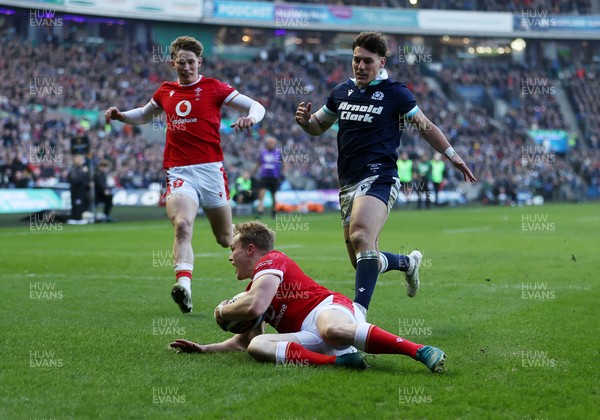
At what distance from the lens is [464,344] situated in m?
6.50

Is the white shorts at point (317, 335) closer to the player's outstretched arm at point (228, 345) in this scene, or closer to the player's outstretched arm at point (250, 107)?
the player's outstretched arm at point (228, 345)

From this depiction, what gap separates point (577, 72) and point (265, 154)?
143 feet

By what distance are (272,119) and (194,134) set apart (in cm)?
3720

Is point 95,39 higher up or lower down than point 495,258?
higher up

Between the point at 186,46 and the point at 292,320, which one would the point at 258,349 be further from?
the point at 186,46

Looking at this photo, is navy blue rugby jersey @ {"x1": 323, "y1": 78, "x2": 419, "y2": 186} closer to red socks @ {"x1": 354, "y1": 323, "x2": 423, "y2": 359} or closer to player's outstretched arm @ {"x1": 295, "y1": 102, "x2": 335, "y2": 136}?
player's outstretched arm @ {"x1": 295, "y1": 102, "x2": 335, "y2": 136}

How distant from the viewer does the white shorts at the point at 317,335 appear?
5781mm

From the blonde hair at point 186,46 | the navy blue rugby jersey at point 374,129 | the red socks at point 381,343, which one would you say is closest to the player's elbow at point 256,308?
the red socks at point 381,343

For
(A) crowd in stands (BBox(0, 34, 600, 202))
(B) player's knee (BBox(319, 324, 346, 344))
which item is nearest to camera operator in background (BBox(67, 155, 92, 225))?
(A) crowd in stands (BBox(0, 34, 600, 202))

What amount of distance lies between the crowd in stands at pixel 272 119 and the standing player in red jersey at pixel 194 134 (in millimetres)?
16771

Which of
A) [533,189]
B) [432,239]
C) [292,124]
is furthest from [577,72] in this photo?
[432,239]

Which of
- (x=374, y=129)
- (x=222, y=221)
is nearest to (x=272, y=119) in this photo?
(x=222, y=221)

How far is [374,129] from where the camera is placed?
24.2 feet

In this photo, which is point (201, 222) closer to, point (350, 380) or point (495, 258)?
point (495, 258)
